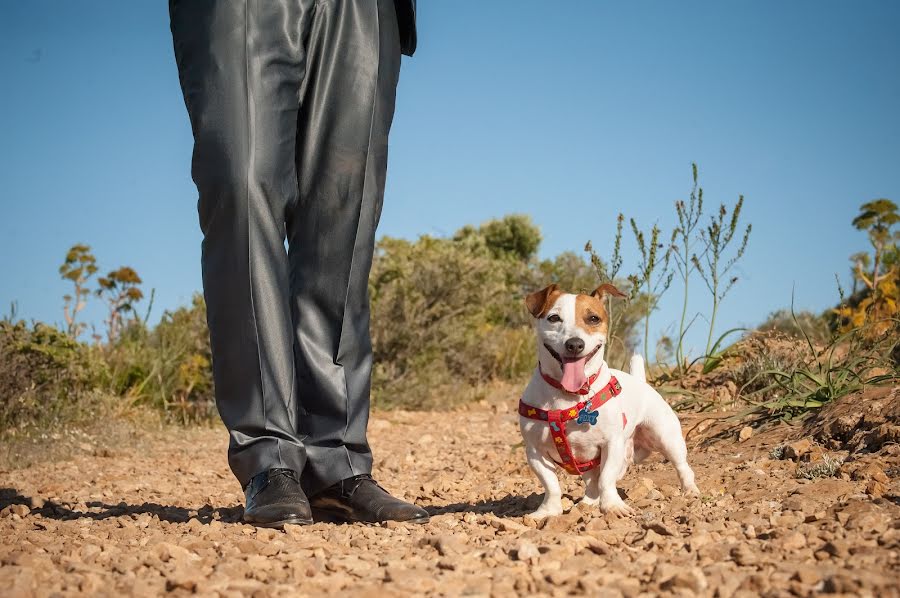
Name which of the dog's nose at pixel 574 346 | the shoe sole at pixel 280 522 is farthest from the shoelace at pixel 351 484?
the dog's nose at pixel 574 346

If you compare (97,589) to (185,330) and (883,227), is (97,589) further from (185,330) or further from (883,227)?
(883,227)

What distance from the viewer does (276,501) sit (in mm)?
2855

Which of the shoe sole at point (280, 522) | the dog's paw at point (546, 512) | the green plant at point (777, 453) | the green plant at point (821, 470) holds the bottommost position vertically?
the shoe sole at point (280, 522)

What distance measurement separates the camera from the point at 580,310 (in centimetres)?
336

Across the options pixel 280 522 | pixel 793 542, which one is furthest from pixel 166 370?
pixel 793 542

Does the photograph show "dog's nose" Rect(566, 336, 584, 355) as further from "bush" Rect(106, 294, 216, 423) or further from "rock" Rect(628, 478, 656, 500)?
"bush" Rect(106, 294, 216, 423)

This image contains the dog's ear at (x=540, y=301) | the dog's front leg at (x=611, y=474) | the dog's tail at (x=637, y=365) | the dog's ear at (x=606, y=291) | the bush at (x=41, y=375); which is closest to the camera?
the dog's front leg at (x=611, y=474)

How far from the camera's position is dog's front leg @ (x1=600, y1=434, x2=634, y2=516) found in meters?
3.12

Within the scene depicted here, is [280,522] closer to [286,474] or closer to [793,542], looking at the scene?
[286,474]

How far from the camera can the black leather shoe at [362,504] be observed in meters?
3.03

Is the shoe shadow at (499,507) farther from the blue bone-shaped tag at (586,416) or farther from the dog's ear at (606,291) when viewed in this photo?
the dog's ear at (606,291)

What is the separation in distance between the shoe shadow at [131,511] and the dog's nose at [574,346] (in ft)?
4.54

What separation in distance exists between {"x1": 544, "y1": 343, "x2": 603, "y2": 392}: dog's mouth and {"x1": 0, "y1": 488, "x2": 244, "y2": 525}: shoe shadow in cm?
132

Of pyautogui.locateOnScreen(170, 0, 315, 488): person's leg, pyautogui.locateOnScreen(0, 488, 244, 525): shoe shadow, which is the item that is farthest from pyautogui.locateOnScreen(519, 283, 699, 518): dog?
pyautogui.locateOnScreen(0, 488, 244, 525): shoe shadow
